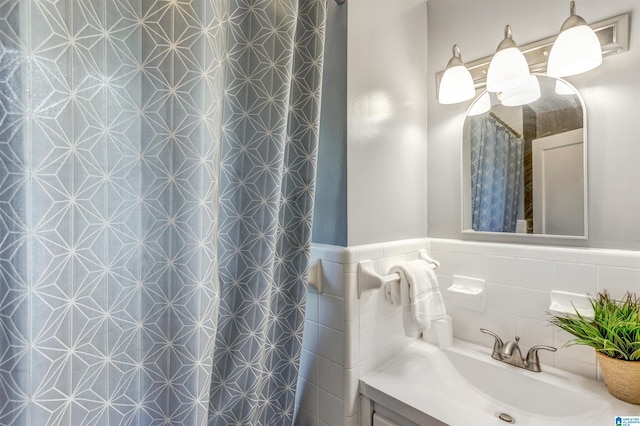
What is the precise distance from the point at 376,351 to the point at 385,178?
639mm

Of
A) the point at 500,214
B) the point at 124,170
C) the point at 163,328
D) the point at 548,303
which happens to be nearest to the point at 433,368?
the point at 548,303

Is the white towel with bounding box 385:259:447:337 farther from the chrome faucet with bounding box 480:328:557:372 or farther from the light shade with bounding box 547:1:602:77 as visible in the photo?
the light shade with bounding box 547:1:602:77

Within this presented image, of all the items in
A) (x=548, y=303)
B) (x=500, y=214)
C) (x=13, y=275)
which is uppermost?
(x=500, y=214)

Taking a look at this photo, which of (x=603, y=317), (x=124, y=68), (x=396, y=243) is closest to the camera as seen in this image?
(x=124, y=68)

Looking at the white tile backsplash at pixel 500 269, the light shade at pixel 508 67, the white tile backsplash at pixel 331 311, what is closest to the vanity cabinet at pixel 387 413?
the white tile backsplash at pixel 331 311

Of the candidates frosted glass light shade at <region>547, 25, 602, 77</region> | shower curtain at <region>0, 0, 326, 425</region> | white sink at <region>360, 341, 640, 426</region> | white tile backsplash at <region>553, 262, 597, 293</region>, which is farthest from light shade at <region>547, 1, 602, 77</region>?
white sink at <region>360, 341, 640, 426</region>

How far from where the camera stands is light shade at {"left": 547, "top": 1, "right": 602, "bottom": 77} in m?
0.94

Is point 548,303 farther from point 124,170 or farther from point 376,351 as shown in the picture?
point 124,170

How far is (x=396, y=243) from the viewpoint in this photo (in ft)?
3.92

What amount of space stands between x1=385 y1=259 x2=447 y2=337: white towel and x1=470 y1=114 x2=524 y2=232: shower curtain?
38 cm

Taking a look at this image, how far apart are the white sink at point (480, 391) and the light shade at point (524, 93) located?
0.97 metres

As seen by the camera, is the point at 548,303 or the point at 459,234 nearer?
the point at 548,303

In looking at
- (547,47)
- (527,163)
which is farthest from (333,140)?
(547,47)

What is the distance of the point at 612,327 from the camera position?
2.80 feet
